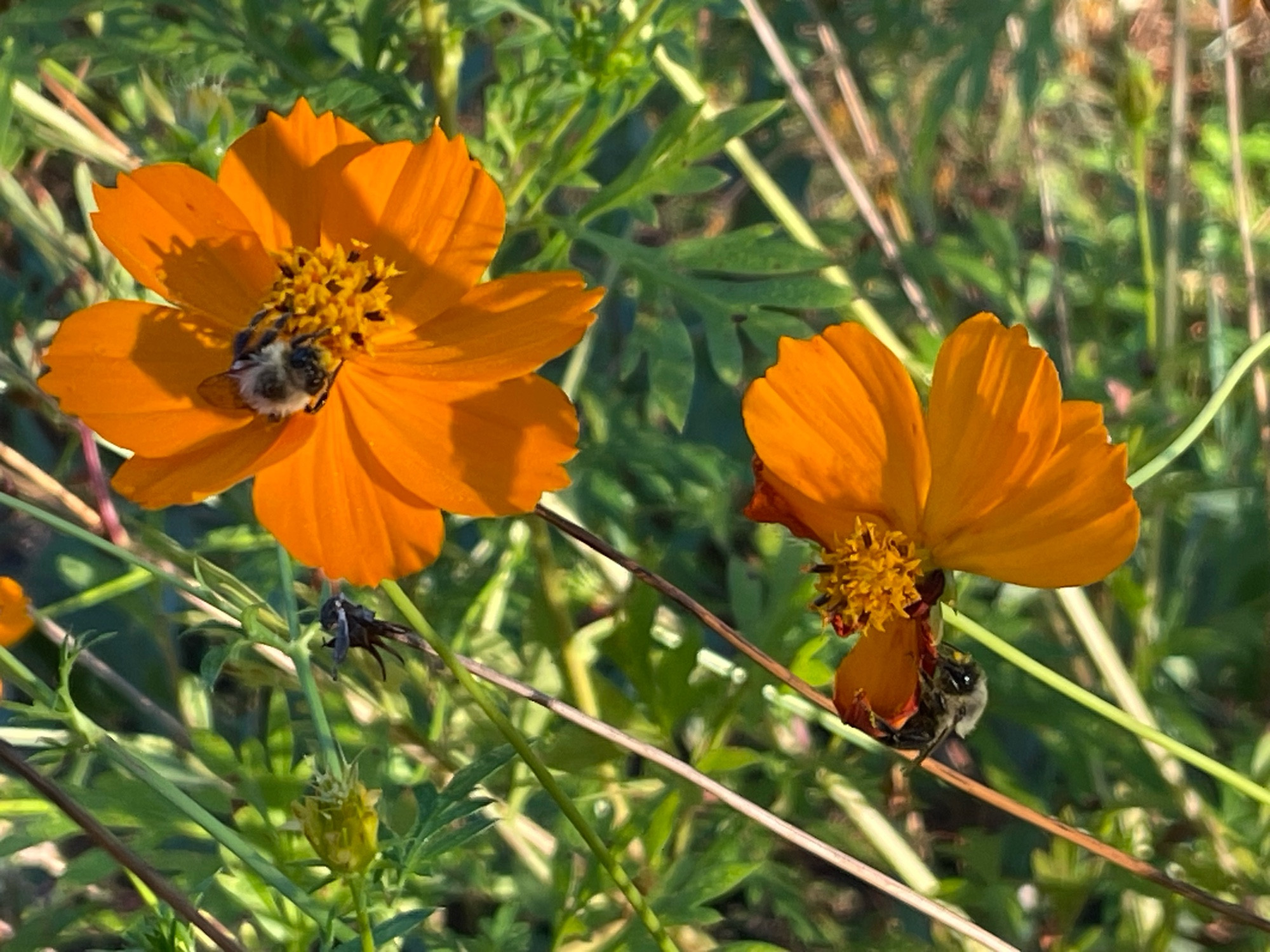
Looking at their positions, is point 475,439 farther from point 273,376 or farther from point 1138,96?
point 1138,96

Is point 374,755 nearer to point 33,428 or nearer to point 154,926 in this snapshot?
point 154,926

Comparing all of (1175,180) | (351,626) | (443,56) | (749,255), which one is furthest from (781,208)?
(351,626)

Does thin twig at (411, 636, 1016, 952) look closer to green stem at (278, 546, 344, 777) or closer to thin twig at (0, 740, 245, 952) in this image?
green stem at (278, 546, 344, 777)

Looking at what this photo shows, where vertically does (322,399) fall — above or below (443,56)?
below

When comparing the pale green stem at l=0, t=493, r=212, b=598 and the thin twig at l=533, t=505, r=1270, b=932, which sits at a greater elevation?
the pale green stem at l=0, t=493, r=212, b=598

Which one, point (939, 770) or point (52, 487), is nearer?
point (939, 770)

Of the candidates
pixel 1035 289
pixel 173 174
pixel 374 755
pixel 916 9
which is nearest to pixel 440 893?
pixel 374 755

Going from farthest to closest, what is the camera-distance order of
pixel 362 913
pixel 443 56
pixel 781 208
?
pixel 781 208 < pixel 443 56 < pixel 362 913

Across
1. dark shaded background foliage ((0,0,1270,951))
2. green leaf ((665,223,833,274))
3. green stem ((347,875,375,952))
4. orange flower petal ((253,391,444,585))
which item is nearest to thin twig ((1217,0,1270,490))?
dark shaded background foliage ((0,0,1270,951))
